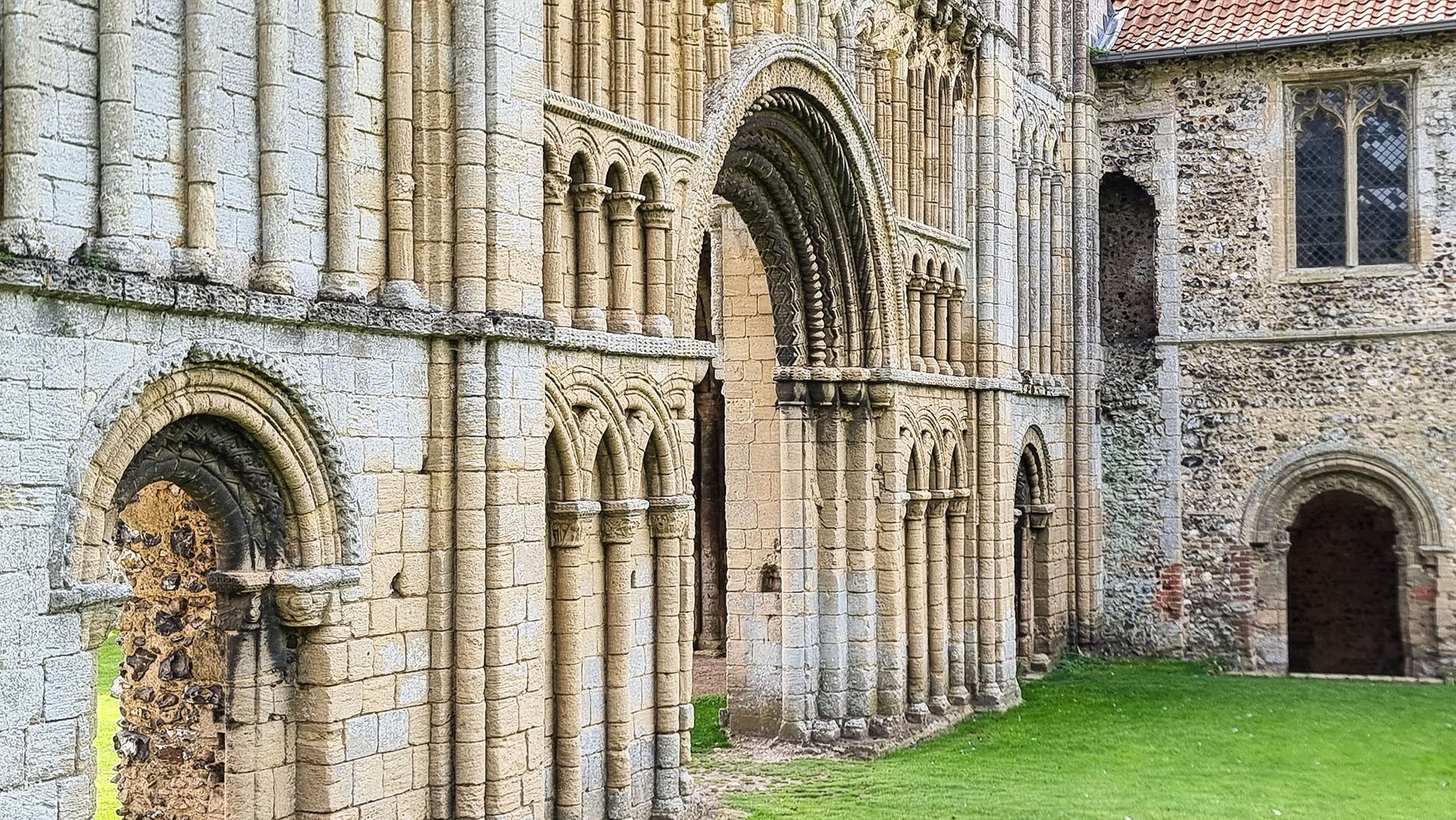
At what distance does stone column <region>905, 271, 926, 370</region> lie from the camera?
14992 millimetres

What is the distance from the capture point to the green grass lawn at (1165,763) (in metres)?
11.8

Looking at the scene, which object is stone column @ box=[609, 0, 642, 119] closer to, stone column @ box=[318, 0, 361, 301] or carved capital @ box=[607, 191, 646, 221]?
carved capital @ box=[607, 191, 646, 221]

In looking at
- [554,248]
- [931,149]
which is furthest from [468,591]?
[931,149]

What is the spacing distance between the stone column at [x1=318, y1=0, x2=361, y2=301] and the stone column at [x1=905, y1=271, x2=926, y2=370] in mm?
7804

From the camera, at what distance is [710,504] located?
2102 cm

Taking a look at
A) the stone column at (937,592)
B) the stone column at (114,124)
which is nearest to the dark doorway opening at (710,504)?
the stone column at (937,592)

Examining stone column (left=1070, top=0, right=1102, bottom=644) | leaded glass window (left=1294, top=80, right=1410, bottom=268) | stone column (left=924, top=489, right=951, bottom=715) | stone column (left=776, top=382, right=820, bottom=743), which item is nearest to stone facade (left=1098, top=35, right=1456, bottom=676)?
leaded glass window (left=1294, top=80, right=1410, bottom=268)

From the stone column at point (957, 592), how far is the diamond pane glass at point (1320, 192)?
6.33 m

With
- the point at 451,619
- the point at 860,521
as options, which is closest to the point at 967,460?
the point at 860,521

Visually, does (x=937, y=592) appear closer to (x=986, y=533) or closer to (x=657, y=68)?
(x=986, y=533)

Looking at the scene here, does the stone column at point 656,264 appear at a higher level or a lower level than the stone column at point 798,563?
higher

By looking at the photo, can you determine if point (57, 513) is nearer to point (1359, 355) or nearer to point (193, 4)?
point (193, 4)

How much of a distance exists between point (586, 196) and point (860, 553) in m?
5.59

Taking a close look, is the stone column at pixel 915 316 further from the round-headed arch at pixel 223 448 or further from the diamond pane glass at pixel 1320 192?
the round-headed arch at pixel 223 448
